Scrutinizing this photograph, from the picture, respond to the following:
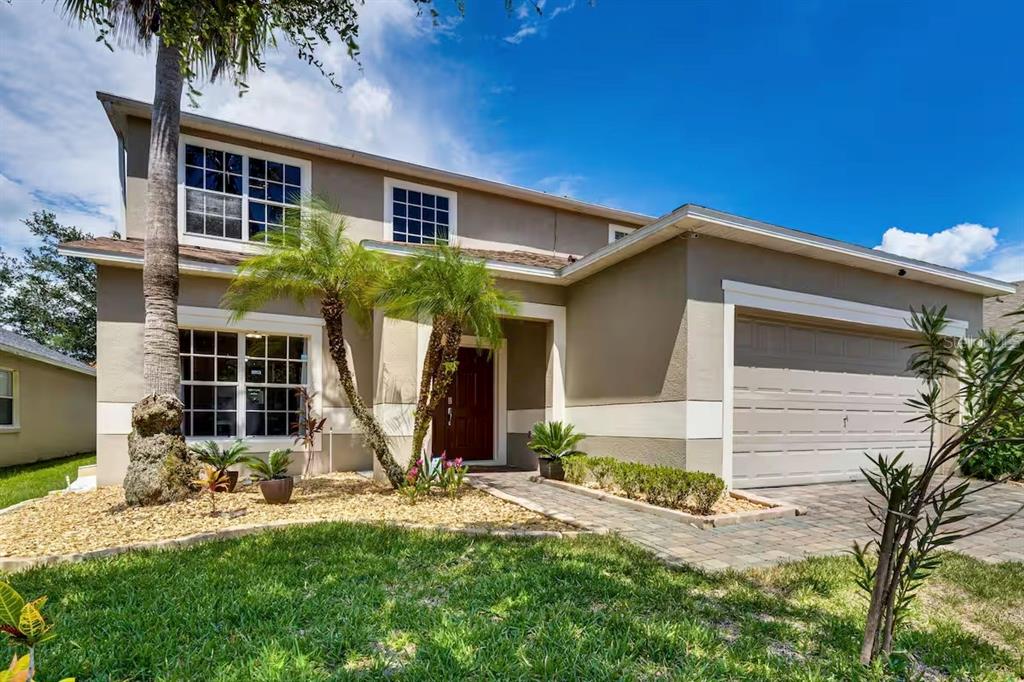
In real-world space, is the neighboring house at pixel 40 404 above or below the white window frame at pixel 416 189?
below

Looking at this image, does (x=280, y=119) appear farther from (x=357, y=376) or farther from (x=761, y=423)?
(x=761, y=423)

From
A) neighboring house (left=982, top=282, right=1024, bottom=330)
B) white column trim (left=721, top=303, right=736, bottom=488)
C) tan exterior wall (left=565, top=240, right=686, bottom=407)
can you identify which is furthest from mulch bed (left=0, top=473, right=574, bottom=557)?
neighboring house (left=982, top=282, right=1024, bottom=330)

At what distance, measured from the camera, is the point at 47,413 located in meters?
13.8

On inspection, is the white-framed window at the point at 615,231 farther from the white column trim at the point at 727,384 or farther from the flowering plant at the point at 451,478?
the flowering plant at the point at 451,478

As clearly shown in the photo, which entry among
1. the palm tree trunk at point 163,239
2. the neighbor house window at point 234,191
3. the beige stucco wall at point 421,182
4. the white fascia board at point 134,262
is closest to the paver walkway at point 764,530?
the palm tree trunk at point 163,239

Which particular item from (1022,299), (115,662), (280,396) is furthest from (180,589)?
(1022,299)

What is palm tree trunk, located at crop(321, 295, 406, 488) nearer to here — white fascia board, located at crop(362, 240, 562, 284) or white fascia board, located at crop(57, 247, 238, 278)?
white fascia board, located at crop(362, 240, 562, 284)

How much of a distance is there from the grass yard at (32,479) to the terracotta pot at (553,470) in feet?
26.6

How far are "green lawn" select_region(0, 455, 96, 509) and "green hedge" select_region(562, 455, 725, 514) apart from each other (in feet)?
28.6

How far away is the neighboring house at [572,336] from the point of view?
24.2 feet

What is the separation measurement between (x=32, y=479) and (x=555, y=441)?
1038 centimetres

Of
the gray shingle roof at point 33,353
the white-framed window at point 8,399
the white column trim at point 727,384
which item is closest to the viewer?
the white column trim at point 727,384

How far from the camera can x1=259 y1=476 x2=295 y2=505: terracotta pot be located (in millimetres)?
6453

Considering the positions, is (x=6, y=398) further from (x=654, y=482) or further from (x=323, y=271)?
(x=654, y=482)
